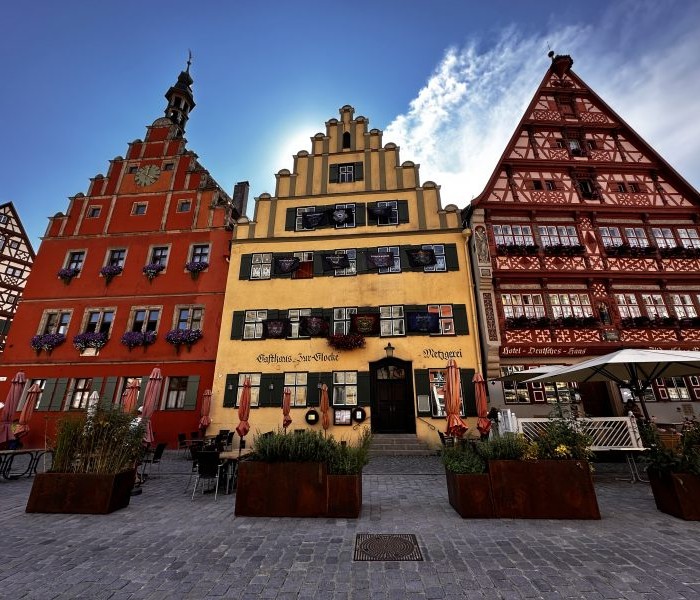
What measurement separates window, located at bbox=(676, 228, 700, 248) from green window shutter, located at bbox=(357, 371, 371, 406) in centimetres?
1617

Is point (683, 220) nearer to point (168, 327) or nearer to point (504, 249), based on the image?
point (504, 249)

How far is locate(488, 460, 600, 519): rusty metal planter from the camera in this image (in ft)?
18.2

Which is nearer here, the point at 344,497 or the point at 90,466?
the point at 344,497

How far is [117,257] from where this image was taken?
1842 cm

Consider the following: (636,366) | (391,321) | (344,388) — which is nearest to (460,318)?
(391,321)

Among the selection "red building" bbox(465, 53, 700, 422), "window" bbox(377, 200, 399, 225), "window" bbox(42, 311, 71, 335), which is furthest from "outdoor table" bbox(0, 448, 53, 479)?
"red building" bbox(465, 53, 700, 422)

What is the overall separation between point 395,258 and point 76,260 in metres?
17.1

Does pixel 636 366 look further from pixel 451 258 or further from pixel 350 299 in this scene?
pixel 350 299

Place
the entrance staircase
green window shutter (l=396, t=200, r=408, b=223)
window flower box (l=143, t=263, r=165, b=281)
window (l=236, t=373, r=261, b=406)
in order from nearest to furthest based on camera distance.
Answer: the entrance staircase
window (l=236, t=373, r=261, b=406)
green window shutter (l=396, t=200, r=408, b=223)
window flower box (l=143, t=263, r=165, b=281)

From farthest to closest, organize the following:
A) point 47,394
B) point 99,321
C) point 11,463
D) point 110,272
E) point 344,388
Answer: point 110,272
point 99,321
point 47,394
point 344,388
point 11,463

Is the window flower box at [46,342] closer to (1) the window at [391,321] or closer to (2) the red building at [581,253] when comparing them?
(1) the window at [391,321]

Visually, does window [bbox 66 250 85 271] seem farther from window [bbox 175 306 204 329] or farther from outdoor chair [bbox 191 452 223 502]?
outdoor chair [bbox 191 452 223 502]

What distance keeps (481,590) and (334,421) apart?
11.2 metres

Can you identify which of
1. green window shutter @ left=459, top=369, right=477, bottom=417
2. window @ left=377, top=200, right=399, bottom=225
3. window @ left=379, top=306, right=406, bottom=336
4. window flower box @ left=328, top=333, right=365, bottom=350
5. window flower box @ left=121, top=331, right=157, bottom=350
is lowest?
green window shutter @ left=459, top=369, right=477, bottom=417
